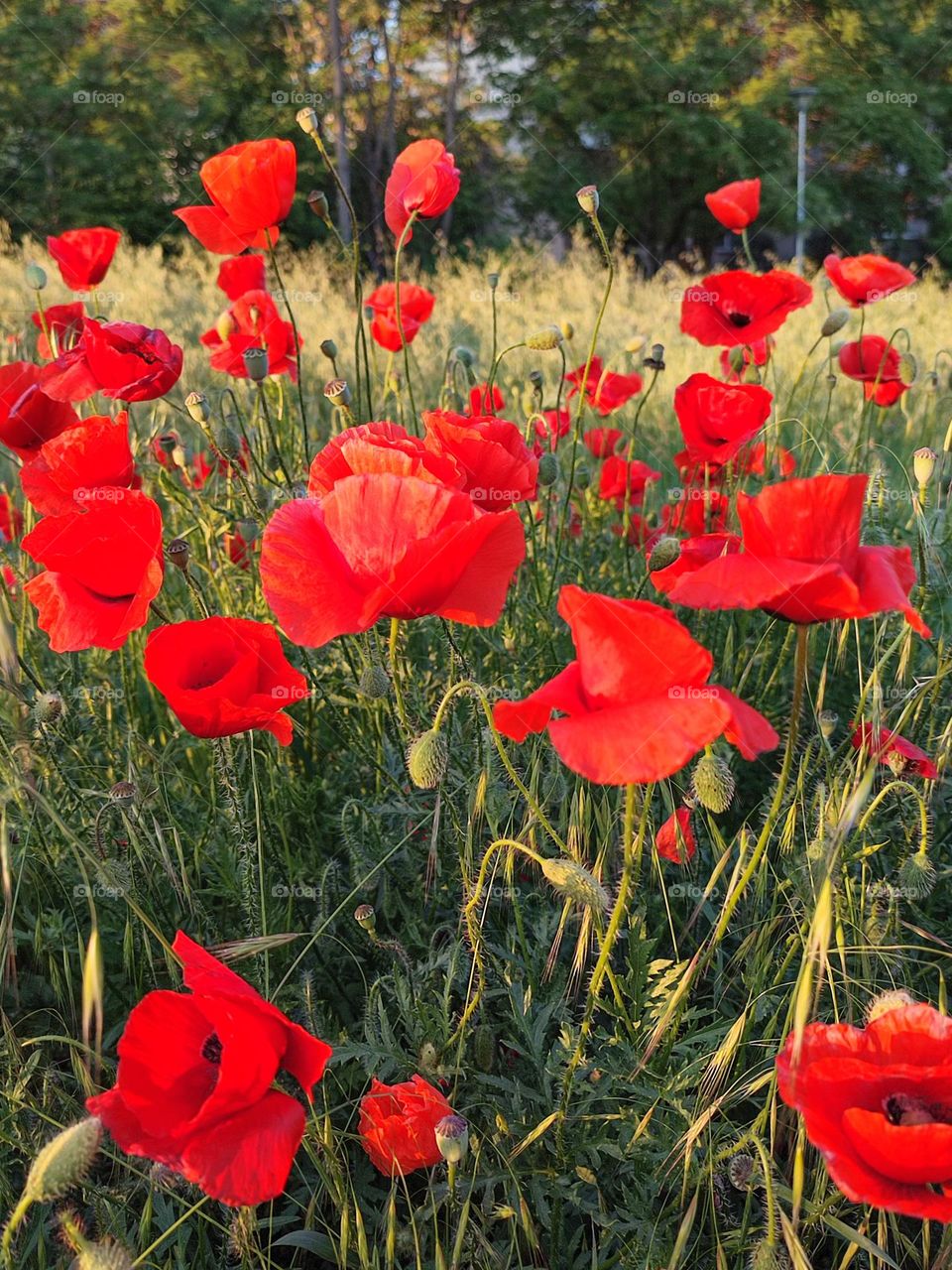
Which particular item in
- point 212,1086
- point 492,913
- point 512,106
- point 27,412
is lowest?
point 512,106

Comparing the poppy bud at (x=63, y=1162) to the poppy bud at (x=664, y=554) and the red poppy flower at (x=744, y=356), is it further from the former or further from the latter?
the red poppy flower at (x=744, y=356)

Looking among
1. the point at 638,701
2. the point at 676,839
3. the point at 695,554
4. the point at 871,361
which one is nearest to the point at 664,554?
the point at 695,554

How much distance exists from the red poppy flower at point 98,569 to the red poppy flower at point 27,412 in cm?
41

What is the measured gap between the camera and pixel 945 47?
57.6ft

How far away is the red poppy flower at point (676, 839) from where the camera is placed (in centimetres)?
136

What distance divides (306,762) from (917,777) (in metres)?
1.04

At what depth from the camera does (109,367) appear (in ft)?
5.16

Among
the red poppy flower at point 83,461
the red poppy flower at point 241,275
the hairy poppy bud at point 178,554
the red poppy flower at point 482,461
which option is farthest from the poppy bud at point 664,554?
the red poppy flower at point 241,275

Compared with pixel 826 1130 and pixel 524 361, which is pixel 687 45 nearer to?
pixel 524 361

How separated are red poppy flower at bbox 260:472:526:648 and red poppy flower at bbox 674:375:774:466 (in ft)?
2.62

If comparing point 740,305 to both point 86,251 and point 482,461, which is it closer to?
point 482,461

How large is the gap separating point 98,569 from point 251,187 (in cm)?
84

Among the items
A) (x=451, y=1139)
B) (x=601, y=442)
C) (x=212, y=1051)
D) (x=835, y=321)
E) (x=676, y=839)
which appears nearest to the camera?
(x=451, y=1139)

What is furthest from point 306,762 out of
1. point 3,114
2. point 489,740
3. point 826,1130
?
point 3,114
